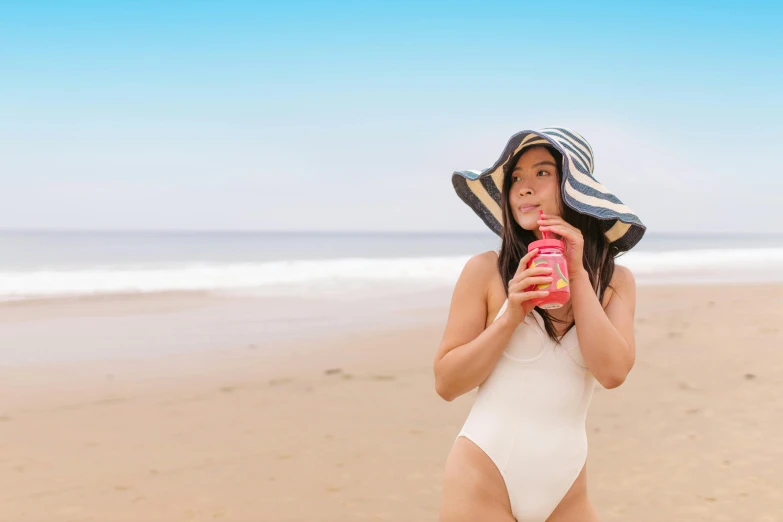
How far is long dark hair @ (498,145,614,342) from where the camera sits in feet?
6.66

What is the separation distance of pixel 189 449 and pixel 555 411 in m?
3.77

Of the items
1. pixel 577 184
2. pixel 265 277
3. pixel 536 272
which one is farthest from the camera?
pixel 265 277

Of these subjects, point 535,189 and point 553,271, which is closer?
point 553,271

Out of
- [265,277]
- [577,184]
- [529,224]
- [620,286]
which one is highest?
[577,184]

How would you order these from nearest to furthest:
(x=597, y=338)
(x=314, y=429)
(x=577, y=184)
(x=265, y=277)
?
(x=597, y=338), (x=577, y=184), (x=314, y=429), (x=265, y=277)

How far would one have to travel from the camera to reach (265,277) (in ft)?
60.0

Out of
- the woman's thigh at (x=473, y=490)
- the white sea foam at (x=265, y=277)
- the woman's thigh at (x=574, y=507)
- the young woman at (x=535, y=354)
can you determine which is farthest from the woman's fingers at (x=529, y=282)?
the white sea foam at (x=265, y=277)

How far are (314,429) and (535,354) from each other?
3.85m

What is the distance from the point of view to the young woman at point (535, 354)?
1881 millimetres

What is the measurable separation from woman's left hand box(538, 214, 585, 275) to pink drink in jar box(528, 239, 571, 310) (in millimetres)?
58

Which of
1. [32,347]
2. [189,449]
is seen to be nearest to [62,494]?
[189,449]

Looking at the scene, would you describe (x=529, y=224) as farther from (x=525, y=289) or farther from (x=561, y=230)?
(x=525, y=289)

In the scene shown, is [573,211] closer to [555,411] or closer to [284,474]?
[555,411]

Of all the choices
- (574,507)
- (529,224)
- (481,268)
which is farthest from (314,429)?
(529,224)
